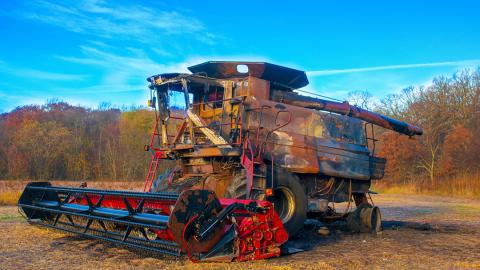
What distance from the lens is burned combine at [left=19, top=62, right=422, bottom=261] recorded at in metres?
6.28

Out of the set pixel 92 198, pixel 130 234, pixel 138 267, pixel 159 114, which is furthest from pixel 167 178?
pixel 138 267

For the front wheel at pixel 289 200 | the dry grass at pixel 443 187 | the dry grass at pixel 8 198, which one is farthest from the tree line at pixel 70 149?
the front wheel at pixel 289 200

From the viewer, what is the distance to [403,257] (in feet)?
23.2

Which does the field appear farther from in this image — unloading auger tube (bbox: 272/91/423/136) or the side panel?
unloading auger tube (bbox: 272/91/423/136)

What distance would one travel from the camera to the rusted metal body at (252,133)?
8969 mm

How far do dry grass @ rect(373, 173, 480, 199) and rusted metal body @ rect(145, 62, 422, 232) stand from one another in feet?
77.6

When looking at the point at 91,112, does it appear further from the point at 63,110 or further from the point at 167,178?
the point at 167,178

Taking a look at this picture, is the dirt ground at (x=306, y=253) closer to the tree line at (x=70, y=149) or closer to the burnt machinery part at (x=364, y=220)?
the burnt machinery part at (x=364, y=220)

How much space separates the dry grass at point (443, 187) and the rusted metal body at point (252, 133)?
23.7 metres

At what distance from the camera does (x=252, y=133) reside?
9.12 m

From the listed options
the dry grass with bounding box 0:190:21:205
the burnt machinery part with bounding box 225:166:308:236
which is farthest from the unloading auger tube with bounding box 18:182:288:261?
the dry grass with bounding box 0:190:21:205

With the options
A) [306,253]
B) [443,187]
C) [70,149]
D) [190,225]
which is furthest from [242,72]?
[70,149]

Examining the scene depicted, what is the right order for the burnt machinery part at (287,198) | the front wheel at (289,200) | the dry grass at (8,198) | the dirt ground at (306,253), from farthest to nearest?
1. the dry grass at (8,198)
2. the front wheel at (289,200)
3. the burnt machinery part at (287,198)
4. the dirt ground at (306,253)

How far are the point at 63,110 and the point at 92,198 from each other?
55.8 meters
